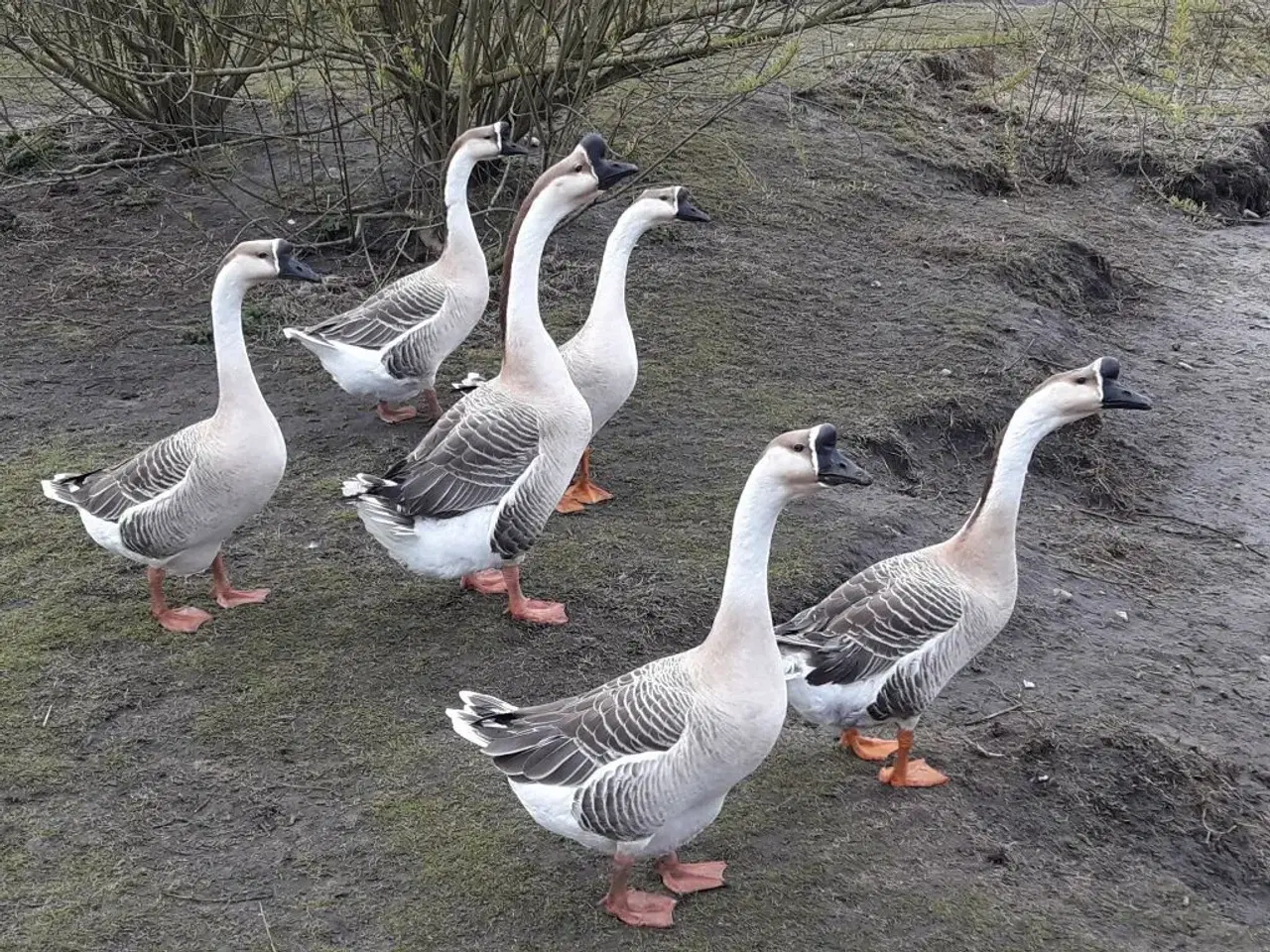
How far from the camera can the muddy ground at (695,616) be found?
3824 millimetres

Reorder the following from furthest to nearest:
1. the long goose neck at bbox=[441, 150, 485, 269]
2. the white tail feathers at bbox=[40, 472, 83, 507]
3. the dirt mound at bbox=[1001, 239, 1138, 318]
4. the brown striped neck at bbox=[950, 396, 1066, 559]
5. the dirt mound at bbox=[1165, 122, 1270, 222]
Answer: the dirt mound at bbox=[1165, 122, 1270, 222]
the dirt mound at bbox=[1001, 239, 1138, 318]
the long goose neck at bbox=[441, 150, 485, 269]
the white tail feathers at bbox=[40, 472, 83, 507]
the brown striped neck at bbox=[950, 396, 1066, 559]

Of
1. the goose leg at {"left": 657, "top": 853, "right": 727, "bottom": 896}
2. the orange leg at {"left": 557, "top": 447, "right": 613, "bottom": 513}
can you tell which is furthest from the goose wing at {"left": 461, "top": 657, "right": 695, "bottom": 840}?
the orange leg at {"left": 557, "top": 447, "right": 613, "bottom": 513}

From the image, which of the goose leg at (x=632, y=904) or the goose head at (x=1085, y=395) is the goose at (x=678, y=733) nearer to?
the goose leg at (x=632, y=904)

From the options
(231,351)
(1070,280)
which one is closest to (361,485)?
(231,351)

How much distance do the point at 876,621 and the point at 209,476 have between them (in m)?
2.60

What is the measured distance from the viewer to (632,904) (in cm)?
371

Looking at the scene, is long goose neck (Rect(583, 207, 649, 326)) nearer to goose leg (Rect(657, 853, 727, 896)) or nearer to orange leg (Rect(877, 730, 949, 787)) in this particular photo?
orange leg (Rect(877, 730, 949, 787))

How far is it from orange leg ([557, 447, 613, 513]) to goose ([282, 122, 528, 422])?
109 cm

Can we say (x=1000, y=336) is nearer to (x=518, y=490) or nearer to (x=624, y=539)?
(x=624, y=539)

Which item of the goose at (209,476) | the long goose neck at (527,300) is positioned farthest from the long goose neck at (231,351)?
the long goose neck at (527,300)

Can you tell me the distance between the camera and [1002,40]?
6.82 meters

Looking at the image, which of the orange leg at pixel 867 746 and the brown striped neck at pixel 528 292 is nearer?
the orange leg at pixel 867 746

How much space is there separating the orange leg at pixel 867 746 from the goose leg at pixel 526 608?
127 cm

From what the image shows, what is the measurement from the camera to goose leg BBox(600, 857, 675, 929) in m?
3.66
